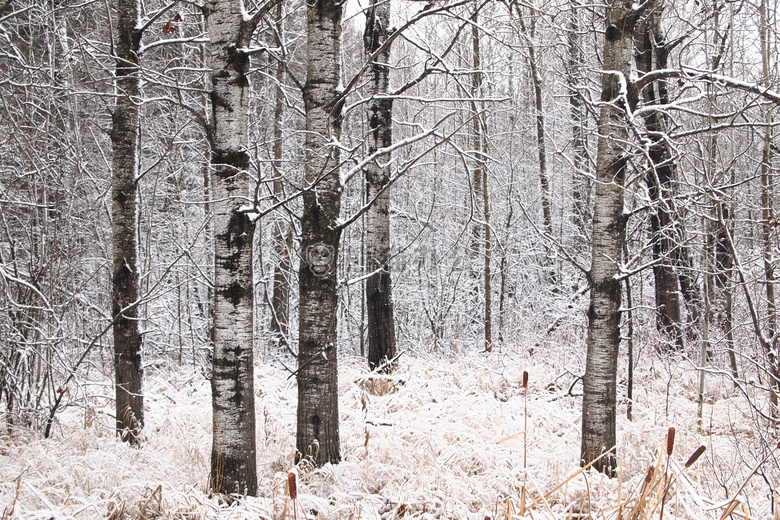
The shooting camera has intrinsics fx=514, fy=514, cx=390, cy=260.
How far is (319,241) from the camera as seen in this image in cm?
Result: 388

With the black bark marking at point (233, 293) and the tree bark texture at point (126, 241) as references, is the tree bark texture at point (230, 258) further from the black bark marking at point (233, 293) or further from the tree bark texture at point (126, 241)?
the tree bark texture at point (126, 241)

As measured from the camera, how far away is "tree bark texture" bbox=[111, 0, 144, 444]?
477 cm

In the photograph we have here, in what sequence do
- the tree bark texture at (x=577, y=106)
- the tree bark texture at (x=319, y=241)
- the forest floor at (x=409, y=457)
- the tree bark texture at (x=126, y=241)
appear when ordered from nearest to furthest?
1. the forest floor at (x=409, y=457)
2. the tree bark texture at (x=319, y=241)
3. the tree bark texture at (x=577, y=106)
4. the tree bark texture at (x=126, y=241)

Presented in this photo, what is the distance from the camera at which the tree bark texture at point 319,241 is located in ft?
12.7

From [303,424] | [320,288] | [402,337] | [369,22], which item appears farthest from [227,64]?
[402,337]

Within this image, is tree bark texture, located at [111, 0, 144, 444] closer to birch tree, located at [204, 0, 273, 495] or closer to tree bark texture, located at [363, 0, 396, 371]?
birch tree, located at [204, 0, 273, 495]

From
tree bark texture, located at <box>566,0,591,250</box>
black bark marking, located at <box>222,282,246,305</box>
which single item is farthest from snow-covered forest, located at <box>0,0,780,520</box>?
tree bark texture, located at <box>566,0,591,250</box>

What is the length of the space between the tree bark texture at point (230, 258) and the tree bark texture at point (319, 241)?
0.57 metres

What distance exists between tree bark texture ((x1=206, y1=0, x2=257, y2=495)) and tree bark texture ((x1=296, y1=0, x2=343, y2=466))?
1.88 feet

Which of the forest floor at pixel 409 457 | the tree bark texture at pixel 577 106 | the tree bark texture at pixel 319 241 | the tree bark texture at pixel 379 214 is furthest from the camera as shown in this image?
the tree bark texture at pixel 379 214

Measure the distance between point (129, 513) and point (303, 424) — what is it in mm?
1285

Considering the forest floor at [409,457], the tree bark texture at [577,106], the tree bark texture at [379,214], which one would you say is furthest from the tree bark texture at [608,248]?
the tree bark texture at [379,214]

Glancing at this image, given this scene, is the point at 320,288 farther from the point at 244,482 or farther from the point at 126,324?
the point at 126,324

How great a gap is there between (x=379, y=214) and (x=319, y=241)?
286cm
